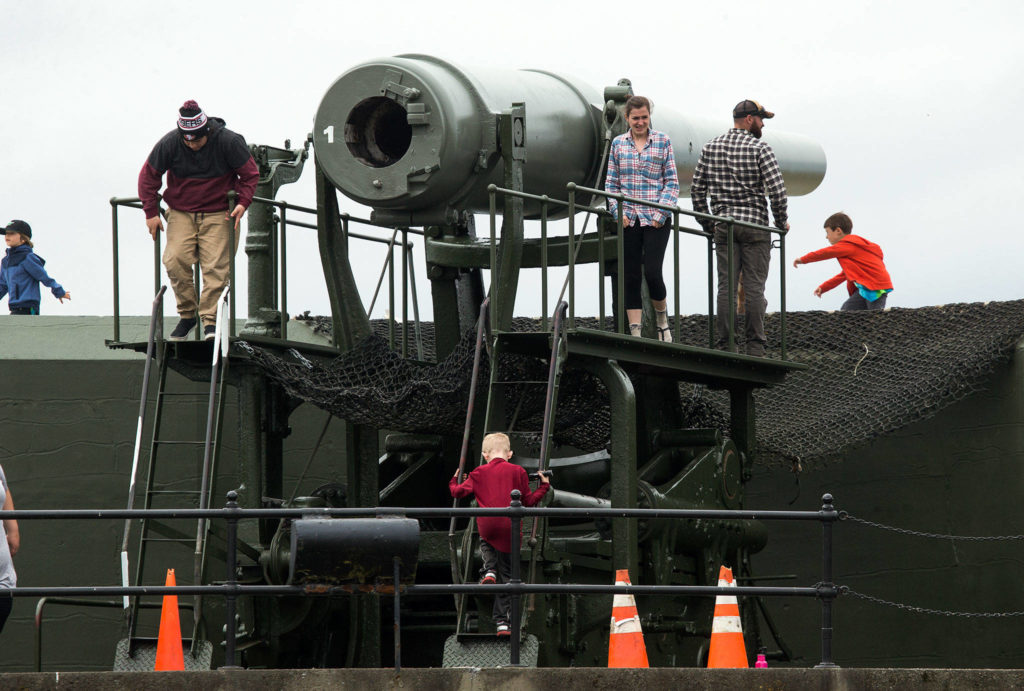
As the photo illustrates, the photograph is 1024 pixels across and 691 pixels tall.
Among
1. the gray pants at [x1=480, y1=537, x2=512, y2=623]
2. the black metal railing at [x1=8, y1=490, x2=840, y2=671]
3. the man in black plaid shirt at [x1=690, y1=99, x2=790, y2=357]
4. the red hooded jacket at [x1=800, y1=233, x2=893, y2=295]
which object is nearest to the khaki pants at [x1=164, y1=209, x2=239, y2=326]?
the gray pants at [x1=480, y1=537, x2=512, y2=623]

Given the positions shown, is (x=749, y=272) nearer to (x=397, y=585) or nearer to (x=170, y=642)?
(x=170, y=642)

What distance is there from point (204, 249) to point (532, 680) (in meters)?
4.88

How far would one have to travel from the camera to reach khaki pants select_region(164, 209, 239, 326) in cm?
1253

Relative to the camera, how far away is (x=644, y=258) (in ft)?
41.4

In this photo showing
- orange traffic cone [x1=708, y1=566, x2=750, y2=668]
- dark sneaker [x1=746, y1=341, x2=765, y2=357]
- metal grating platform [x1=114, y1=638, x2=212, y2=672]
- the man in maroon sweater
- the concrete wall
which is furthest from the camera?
the concrete wall

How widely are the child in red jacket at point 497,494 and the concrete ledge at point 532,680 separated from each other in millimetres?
1698

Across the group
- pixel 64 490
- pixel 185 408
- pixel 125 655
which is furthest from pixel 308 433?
pixel 125 655

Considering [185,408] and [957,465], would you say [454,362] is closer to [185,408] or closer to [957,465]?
[185,408]

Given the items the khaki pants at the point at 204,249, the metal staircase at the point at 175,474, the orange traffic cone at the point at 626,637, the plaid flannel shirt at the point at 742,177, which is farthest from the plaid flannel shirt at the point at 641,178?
the orange traffic cone at the point at 626,637

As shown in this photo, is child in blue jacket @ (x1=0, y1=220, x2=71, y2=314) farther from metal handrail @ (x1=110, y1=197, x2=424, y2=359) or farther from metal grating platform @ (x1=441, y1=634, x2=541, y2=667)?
metal grating platform @ (x1=441, y1=634, x2=541, y2=667)

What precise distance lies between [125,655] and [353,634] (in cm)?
197

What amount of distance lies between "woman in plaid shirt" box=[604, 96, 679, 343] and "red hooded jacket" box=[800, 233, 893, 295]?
3.92 metres

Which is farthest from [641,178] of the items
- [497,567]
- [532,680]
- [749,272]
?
[532,680]

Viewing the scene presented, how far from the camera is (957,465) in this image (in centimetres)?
1492
